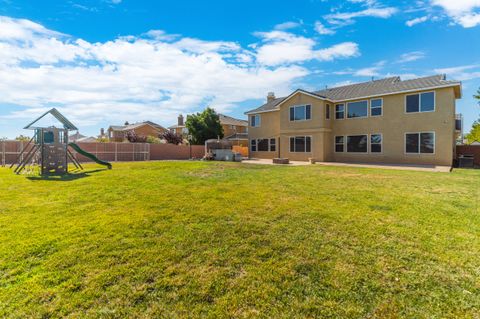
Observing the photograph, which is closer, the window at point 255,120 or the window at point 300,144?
the window at point 300,144

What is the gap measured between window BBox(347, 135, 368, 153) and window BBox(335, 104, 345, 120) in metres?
2.00

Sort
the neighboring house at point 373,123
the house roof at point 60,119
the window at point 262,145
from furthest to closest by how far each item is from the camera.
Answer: the window at point 262,145 < the neighboring house at point 373,123 < the house roof at point 60,119

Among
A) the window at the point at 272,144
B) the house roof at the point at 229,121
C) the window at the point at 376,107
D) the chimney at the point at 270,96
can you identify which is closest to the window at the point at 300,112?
the window at the point at 272,144

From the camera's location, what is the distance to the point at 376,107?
64.8ft

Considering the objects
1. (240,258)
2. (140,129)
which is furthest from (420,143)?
(140,129)

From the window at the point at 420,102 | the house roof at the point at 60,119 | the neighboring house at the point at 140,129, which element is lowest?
the house roof at the point at 60,119

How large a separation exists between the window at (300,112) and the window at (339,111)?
234 centimetres

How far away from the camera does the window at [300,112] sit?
22.4m

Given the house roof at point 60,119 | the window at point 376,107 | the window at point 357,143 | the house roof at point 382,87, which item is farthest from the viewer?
the window at point 357,143

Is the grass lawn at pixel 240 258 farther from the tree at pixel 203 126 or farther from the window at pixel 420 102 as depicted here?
the tree at pixel 203 126

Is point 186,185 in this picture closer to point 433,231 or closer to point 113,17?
point 433,231

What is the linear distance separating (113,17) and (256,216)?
40.0 ft

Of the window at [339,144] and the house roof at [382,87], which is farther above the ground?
the house roof at [382,87]

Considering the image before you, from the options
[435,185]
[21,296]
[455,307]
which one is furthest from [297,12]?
[21,296]
